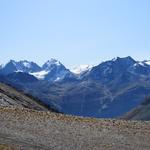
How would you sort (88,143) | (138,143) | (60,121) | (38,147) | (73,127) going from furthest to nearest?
(60,121) → (73,127) → (138,143) → (88,143) → (38,147)

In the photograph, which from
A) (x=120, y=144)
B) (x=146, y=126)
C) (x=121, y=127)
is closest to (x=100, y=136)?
(x=120, y=144)

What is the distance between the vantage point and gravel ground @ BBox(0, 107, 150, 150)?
2934 centimetres

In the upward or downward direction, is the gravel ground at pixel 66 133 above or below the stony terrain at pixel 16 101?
below

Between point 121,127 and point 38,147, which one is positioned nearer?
point 38,147

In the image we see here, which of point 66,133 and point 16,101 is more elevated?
point 16,101

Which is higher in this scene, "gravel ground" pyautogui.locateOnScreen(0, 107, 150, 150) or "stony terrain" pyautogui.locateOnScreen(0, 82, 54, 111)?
"stony terrain" pyautogui.locateOnScreen(0, 82, 54, 111)

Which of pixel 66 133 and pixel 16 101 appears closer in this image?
pixel 66 133

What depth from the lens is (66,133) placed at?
112 feet

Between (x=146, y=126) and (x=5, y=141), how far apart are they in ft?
60.0

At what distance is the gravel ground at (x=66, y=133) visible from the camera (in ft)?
96.3

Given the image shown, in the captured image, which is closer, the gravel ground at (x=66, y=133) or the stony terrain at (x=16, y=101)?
the gravel ground at (x=66, y=133)

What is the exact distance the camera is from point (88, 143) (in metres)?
31.1

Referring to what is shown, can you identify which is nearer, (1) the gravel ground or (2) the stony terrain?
(1) the gravel ground

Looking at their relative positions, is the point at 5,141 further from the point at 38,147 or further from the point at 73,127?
the point at 73,127
